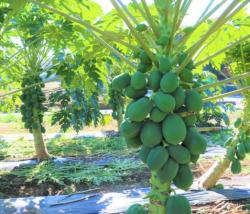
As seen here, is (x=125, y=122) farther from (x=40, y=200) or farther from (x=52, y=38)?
(x=40, y=200)

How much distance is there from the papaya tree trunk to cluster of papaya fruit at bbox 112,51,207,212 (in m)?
0.07

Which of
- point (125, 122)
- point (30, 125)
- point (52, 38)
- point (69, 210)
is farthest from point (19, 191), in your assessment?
point (125, 122)

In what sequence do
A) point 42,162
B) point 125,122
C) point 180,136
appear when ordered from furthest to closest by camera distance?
point 42,162, point 125,122, point 180,136

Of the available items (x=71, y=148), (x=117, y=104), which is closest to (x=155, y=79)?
(x=71, y=148)

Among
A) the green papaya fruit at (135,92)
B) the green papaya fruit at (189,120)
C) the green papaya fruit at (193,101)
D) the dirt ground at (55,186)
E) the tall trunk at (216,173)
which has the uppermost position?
the green papaya fruit at (135,92)

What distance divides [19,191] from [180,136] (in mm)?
3875

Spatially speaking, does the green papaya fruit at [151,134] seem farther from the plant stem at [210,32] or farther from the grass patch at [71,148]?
the grass patch at [71,148]

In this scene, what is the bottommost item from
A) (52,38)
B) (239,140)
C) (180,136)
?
(239,140)

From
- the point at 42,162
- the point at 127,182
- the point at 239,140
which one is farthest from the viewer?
the point at 42,162

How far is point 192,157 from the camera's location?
1.81 meters

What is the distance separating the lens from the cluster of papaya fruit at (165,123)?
1.70 metres

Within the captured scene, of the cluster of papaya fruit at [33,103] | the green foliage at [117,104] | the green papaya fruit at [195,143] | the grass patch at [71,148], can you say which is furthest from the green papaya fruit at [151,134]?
the green foliage at [117,104]

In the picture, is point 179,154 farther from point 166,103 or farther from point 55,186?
point 55,186

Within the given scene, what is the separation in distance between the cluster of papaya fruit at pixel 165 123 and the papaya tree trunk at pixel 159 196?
0.07 m
